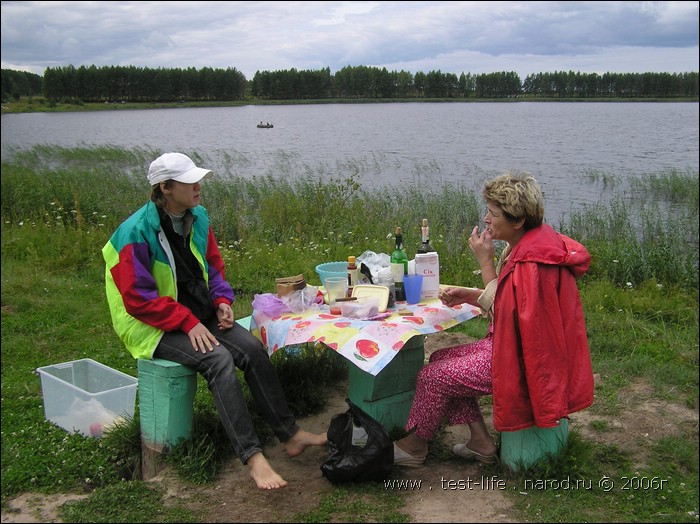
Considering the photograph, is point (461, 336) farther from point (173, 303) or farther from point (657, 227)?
point (657, 227)

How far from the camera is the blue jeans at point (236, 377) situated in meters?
3.16

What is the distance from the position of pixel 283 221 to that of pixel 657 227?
194 inches

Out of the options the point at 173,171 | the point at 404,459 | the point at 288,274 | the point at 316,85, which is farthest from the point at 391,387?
the point at 316,85

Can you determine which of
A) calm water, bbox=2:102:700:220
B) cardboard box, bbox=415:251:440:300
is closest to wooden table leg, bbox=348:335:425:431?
cardboard box, bbox=415:251:440:300

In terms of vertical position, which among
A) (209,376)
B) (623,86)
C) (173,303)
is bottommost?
(209,376)

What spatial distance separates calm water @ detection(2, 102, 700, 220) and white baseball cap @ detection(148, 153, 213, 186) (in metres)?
4.13

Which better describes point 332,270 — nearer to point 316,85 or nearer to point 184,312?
point 184,312

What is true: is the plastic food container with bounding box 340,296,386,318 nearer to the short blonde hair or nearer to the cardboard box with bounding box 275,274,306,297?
the cardboard box with bounding box 275,274,306,297

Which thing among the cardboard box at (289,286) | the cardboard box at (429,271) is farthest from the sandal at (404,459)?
the cardboard box at (289,286)

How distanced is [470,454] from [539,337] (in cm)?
89

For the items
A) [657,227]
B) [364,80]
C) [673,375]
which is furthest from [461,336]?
[364,80]

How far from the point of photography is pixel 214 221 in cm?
917

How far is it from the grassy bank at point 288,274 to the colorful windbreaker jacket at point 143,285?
604mm

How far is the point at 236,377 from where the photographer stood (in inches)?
126
